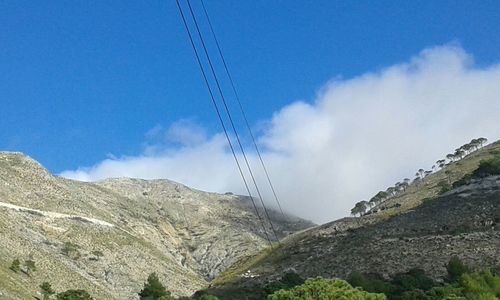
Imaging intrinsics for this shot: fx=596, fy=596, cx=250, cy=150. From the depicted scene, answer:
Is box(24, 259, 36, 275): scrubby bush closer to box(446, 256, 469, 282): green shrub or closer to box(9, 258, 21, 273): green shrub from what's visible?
box(9, 258, 21, 273): green shrub

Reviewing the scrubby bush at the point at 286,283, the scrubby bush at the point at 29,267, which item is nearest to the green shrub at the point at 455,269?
the scrubby bush at the point at 286,283

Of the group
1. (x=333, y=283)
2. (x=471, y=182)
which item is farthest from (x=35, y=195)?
(x=333, y=283)

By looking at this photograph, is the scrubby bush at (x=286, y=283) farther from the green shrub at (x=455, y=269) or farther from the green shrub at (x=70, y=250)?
the green shrub at (x=70, y=250)

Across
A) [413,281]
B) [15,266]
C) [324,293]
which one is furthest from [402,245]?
[15,266]

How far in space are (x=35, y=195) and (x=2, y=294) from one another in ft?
331

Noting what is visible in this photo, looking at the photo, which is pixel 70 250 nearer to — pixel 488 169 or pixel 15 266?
pixel 15 266

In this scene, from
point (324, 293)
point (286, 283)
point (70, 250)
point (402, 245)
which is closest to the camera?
point (324, 293)

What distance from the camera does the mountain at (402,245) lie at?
2968 inches

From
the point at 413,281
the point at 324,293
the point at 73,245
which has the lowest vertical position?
the point at 413,281

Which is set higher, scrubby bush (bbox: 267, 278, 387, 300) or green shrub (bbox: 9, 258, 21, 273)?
green shrub (bbox: 9, 258, 21, 273)

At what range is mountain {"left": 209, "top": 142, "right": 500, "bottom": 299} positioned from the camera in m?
75.4

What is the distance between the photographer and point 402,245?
85.2 m

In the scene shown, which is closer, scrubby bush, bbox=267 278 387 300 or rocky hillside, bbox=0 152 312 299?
scrubby bush, bbox=267 278 387 300

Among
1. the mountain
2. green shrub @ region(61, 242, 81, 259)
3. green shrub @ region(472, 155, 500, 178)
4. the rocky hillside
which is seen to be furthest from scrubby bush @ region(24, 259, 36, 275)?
green shrub @ region(472, 155, 500, 178)
